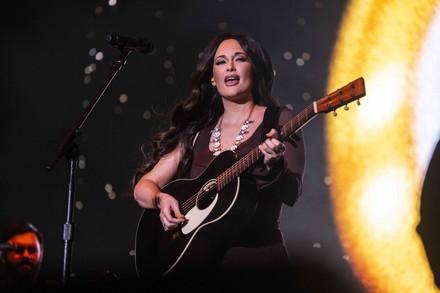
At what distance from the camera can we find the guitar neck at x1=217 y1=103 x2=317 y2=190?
2646mm

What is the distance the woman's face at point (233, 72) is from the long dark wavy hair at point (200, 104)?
2 cm

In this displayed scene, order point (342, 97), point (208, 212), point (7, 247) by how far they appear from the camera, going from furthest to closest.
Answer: point (7, 247)
point (208, 212)
point (342, 97)

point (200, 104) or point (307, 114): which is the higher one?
point (200, 104)

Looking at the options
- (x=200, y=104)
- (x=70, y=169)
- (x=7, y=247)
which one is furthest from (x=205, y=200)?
(x=7, y=247)

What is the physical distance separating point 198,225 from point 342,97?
29.7 inches

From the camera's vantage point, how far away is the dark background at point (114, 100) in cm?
275

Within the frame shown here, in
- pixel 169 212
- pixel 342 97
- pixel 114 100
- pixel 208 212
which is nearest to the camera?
pixel 342 97

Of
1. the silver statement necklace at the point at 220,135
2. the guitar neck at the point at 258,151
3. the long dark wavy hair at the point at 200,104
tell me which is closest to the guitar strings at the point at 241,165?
the guitar neck at the point at 258,151

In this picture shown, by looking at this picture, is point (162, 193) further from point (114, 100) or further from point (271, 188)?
point (114, 100)

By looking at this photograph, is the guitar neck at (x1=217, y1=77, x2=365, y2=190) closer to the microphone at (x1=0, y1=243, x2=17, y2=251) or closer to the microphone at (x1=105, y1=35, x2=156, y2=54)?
the microphone at (x1=105, y1=35, x2=156, y2=54)

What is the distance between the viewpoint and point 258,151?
270cm

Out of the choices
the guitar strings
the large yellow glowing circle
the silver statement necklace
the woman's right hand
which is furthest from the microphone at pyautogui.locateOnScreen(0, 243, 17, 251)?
the large yellow glowing circle

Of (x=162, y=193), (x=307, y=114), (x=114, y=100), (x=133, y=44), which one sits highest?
(x=133, y=44)

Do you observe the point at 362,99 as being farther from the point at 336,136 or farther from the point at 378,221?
the point at 378,221
